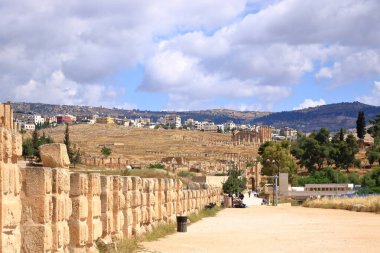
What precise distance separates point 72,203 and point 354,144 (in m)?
92.2

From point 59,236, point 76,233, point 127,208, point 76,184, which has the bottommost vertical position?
point 127,208

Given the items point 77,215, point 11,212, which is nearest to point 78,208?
point 77,215

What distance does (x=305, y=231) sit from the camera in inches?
845

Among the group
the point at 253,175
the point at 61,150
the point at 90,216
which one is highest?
the point at 61,150

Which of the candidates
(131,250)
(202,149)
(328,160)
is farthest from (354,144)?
(131,250)

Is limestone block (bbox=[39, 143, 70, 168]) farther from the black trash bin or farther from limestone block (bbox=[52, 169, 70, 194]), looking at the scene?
the black trash bin

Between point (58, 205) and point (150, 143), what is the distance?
5611 inches

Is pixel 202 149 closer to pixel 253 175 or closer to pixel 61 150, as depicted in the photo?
pixel 253 175

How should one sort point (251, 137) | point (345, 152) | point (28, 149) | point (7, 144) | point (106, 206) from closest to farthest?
1. point (7, 144)
2. point (106, 206)
3. point (28, 149)
4. point (345, 152)
5. point (251, 137)

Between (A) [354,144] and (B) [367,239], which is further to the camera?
(A) [354,144]

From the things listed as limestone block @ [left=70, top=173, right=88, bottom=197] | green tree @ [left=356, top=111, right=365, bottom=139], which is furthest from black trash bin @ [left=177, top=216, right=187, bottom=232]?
green tree @ [left=356, top=111, right=365, bottom=139]

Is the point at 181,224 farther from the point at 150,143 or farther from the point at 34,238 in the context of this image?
the point at 150,143

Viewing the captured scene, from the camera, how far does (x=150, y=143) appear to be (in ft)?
495

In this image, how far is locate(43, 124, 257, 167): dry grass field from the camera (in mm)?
122188
